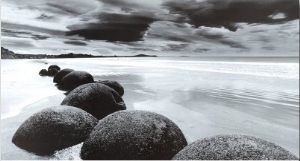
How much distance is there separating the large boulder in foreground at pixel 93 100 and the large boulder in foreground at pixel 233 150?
3991 mm

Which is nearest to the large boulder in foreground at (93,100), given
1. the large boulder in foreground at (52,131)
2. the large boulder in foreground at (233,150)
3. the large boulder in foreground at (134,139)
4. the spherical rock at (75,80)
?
the large boulder in foreground at (52,131)

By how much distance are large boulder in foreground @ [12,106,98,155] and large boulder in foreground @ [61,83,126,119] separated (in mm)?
1459

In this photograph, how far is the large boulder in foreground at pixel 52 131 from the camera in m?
4.66

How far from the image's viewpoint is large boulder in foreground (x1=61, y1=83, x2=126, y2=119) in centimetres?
645

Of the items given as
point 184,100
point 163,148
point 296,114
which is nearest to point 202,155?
point 163,148

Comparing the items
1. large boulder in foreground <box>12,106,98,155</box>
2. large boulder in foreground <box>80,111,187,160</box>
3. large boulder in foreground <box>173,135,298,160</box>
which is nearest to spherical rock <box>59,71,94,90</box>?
large boulder in foreground <box>12,106,98,155</box>

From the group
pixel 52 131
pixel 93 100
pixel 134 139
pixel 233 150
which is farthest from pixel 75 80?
pixel 233 150

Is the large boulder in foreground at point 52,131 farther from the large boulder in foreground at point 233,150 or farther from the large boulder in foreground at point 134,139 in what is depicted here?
the large boulder in foreground at point 233,150

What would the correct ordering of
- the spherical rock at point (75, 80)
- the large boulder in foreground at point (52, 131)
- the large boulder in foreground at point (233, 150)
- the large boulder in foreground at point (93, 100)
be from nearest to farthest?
the large boulder in foreground at point (233, 150)
the large boulder in foreground at point (52, 131)
the large boulder in foreground at point (93, 100)
the spherical rock at point (75, 80)

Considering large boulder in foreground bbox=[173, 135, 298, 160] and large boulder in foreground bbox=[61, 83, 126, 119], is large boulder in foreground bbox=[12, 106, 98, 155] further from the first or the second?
large boulder in foreground bbox=[173, 135, 298, 160]

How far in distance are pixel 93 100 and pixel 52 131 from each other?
1.95 meters

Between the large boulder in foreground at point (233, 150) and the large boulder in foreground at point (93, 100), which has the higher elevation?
the large boulder in foreground at point (233, 150)

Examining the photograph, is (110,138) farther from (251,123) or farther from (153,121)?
(251,123)

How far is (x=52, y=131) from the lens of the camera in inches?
184
